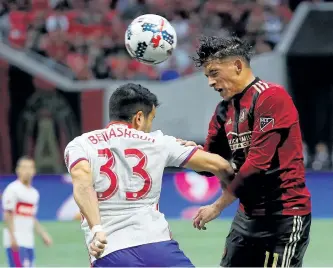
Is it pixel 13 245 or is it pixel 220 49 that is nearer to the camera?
pixel 220 49

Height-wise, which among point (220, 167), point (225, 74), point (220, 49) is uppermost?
point (220, 49)

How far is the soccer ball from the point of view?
6203mm

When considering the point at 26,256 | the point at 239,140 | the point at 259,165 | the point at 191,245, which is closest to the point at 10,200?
the point at 26,256

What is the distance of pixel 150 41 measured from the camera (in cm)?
620

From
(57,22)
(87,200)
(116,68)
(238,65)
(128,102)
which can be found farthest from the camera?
(57,22)

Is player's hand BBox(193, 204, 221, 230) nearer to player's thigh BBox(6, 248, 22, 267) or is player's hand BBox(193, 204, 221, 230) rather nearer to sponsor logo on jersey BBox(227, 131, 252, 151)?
sponsor logo on jersey BBox(227, 131, 252, 151)

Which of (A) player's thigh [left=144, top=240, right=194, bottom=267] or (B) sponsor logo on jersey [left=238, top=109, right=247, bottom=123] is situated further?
(B) sponsor logo on jersey [left=238, top=109, right=247, bottom=123]

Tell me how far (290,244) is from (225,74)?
1.09 metres

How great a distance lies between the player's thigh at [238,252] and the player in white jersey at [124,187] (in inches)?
35.2

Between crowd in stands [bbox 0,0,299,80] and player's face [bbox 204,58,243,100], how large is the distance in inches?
524

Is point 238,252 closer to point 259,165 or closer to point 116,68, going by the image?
point 259,165

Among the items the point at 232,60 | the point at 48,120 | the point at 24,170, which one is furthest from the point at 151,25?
the point at 48,120

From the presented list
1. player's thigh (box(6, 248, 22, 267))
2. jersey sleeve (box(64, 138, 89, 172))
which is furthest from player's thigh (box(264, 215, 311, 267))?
player's thigh (box(6, 248, 22, 267))

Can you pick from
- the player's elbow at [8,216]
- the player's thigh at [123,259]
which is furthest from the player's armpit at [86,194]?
the player's elbow at [8,216]
